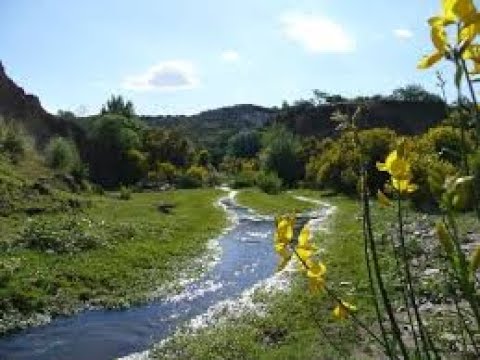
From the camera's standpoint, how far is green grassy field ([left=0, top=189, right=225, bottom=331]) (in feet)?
58.7

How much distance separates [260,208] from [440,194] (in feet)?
156

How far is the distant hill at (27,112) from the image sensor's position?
7612 centimetres

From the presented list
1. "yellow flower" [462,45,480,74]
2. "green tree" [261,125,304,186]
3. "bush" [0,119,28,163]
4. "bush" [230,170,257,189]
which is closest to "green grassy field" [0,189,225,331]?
"yellow flower" [462,45,480,74]

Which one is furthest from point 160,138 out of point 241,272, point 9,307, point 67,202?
point 9,307

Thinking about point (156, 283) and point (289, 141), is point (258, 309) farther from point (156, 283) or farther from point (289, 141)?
point (289, 141)

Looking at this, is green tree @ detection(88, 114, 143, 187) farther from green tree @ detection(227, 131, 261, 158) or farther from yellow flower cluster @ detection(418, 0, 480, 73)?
yellow flower cluster @ detection(418, 0, 480, 73)

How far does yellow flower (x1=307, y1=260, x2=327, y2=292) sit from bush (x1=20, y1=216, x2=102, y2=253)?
20.5 meters

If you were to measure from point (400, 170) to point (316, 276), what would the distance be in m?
0.45

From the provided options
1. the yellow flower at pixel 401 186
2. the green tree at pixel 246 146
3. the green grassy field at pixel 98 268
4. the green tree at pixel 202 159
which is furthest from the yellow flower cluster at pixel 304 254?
the green tree at pixel 246 146

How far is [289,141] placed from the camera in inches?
3342

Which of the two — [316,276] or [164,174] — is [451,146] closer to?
[316,276]

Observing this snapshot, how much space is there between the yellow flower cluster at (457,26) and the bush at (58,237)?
70.0 feet

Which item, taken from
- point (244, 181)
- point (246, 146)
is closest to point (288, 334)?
point (244, 181)

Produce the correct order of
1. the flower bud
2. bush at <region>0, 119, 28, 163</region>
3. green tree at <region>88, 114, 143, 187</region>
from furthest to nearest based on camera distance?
green tree at <region>88, 114, 143, 187</region> → bush at <region>0, 119, 28, 163</region> → the flower bud
